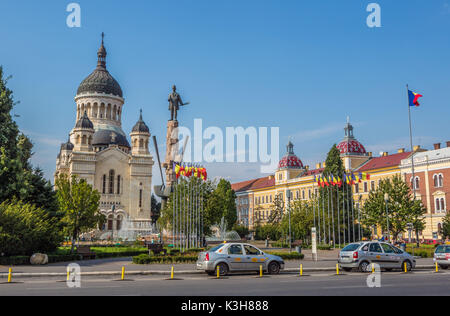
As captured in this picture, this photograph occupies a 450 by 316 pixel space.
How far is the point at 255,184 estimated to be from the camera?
372ft

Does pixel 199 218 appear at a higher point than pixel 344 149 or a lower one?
lower

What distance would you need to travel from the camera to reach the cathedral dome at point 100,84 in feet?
309

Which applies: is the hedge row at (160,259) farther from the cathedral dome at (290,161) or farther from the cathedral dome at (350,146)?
the cathedral dome at (290,161)

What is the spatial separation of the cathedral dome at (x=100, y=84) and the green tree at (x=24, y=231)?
230 feet

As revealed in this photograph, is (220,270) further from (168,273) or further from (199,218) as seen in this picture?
(199,218)

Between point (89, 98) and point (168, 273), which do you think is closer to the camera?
point (168, 273)

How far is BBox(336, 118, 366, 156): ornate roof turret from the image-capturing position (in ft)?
274

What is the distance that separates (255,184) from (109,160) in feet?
136

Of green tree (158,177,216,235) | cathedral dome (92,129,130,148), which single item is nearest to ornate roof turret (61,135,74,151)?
cathedral dome (92,129,130,148)

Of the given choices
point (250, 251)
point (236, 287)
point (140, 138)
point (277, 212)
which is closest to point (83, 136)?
point (140, 138)
